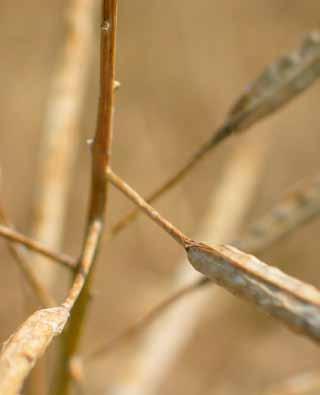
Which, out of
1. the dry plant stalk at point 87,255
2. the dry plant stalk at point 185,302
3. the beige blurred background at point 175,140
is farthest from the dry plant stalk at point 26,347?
the beige blurred background at point 175,140

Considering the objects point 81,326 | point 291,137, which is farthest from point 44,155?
point 291,137

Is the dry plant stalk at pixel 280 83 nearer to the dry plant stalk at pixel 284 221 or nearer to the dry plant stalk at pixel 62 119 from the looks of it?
the dry plant stalk at pixel 284 221

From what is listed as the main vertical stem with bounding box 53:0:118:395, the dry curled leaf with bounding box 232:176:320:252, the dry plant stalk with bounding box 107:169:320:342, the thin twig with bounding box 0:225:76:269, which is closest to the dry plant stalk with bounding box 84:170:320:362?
the dry curled leaf with bounding box 232:176:320:252

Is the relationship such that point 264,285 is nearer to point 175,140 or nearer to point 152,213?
point 152,213

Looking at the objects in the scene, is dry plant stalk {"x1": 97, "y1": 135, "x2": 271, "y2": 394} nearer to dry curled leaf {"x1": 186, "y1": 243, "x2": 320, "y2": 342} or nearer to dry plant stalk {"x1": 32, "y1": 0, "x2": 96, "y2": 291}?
dry plant stalk {"x1": 32, "y1": 0, "x2": 96, "y2": 291}

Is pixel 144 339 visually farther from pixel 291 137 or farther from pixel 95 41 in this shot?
pixel 291 137

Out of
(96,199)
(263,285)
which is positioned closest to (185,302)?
(96,199)
